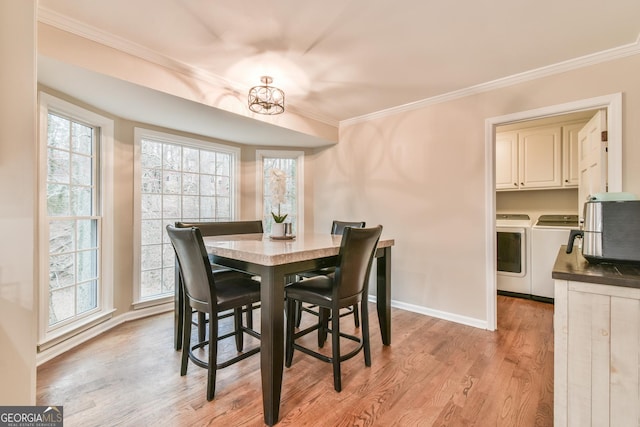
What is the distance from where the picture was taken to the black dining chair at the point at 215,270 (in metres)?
2.27

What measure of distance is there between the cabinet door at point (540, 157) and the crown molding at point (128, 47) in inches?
149

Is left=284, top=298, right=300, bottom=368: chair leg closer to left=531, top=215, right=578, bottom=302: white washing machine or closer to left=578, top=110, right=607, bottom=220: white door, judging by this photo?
left=578, top=110, right=607, bottom=220: white door

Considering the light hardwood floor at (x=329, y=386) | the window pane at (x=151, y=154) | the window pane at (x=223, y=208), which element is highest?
the window pane at (x=151, y=154)

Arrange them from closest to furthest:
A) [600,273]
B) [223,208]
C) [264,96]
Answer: [600,273] < [264,96] < [223,208]

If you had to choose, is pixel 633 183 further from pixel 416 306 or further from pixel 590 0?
pixel 416 306

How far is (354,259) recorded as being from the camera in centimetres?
188

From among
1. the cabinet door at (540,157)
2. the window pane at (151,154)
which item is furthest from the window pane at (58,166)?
the cabinet door at (540,157)

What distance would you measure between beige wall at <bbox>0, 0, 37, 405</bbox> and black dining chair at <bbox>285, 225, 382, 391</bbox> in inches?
51.9

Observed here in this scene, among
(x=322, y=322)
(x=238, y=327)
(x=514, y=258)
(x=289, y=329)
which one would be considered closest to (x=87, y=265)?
(x=238, y=327)

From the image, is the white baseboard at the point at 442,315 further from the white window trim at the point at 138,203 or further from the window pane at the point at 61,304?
the window pane at the point at 61,304

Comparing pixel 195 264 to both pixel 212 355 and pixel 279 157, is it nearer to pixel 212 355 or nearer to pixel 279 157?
pixel 212 355

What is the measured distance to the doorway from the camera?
2.19 meters

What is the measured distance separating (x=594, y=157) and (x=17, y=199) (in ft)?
12.4

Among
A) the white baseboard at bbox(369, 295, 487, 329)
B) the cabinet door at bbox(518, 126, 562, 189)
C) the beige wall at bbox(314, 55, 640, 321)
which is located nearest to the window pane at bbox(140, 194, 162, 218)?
the beige wall at bbox(314, 55, 640, 321)
